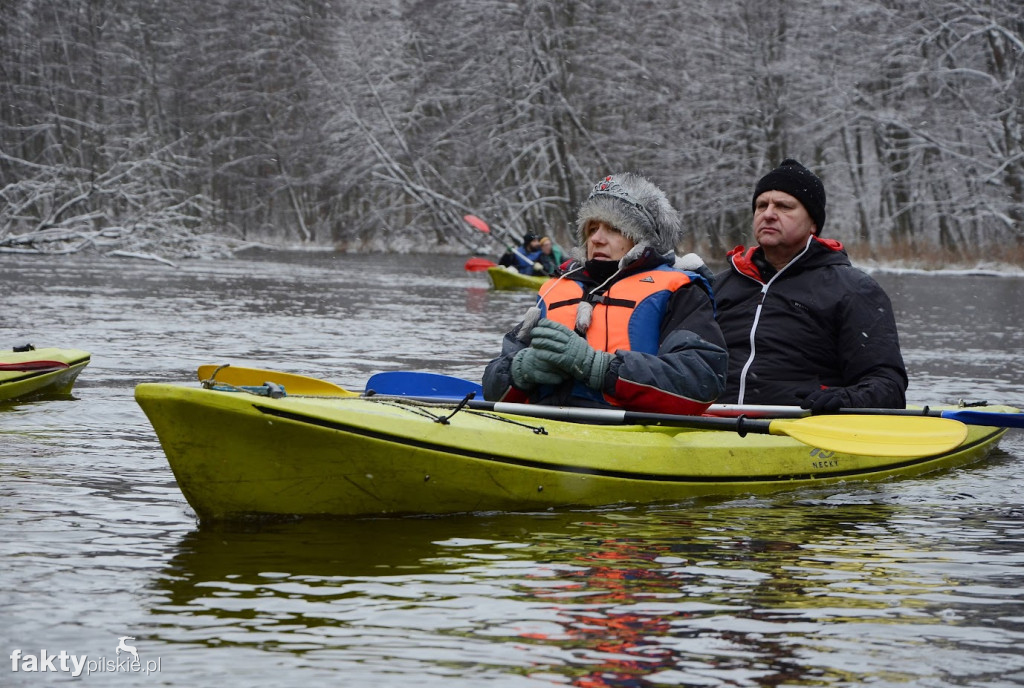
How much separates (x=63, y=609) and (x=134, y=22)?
126ft

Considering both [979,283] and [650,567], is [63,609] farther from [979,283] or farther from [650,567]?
[979,283]

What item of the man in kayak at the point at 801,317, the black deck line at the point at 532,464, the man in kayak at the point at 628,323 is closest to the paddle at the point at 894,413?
the man in kayak at the point at 801,317

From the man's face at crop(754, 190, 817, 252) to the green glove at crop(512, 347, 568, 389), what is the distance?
1390mm

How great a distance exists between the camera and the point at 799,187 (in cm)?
652

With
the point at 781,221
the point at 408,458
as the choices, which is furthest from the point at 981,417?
the point at 408,458

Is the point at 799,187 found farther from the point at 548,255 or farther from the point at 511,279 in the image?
the point at 548,255

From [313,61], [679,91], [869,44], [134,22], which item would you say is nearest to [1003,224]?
[869,44]

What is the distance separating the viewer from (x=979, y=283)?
2534cm

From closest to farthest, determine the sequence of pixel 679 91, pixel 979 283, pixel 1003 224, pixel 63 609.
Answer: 1. pixel 63 609
2. pixel 979 283
3. pixel 1003 224
4. pixel 679 91

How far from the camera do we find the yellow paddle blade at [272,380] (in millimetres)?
5906

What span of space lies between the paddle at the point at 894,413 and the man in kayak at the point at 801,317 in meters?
0.17

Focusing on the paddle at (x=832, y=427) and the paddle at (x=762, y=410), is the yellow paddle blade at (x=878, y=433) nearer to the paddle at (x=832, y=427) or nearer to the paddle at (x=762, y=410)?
the paddle at (x=832, y=427)

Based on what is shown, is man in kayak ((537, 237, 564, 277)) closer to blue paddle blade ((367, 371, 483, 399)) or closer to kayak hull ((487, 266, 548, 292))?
kayak hull ((487, 266, 548, 292))

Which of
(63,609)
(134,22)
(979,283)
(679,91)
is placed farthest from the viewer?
(134,22)
